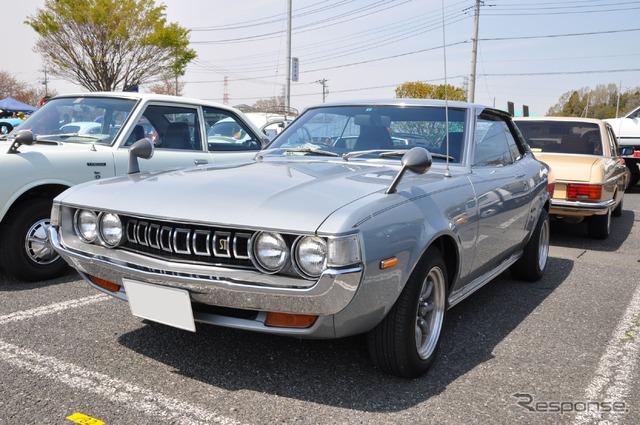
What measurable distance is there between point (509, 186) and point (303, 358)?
1961 mm

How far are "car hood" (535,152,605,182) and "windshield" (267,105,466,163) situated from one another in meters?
3.43

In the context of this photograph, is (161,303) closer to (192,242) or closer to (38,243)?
(192,242)

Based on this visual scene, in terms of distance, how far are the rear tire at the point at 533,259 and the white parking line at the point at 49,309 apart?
10.9 feet

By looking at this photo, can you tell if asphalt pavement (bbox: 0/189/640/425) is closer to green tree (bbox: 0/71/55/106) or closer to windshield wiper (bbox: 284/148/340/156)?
windshield wiper (bbox: 284/148/340/156)

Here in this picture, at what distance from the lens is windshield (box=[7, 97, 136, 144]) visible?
5086 mm

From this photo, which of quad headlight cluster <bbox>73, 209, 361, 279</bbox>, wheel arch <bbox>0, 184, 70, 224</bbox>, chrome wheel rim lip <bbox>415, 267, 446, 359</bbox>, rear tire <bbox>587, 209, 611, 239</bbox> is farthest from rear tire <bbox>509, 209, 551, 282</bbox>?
wheel arch <bbox>0, 184, 70, 224</bbox>

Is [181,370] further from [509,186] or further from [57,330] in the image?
[509,186]

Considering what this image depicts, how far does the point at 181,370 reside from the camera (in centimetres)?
295

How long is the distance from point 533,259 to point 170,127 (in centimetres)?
345

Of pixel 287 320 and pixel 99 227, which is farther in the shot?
pixel 99 227

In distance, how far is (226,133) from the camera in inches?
236

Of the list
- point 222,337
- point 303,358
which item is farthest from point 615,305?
point 222,337

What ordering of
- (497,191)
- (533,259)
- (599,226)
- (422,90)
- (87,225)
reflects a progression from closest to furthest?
(87,225) → (497,191) → (533,259) → (599,226) → (422,90)

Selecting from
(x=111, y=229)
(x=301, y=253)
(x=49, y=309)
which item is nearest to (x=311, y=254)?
(x=301, y=253)
